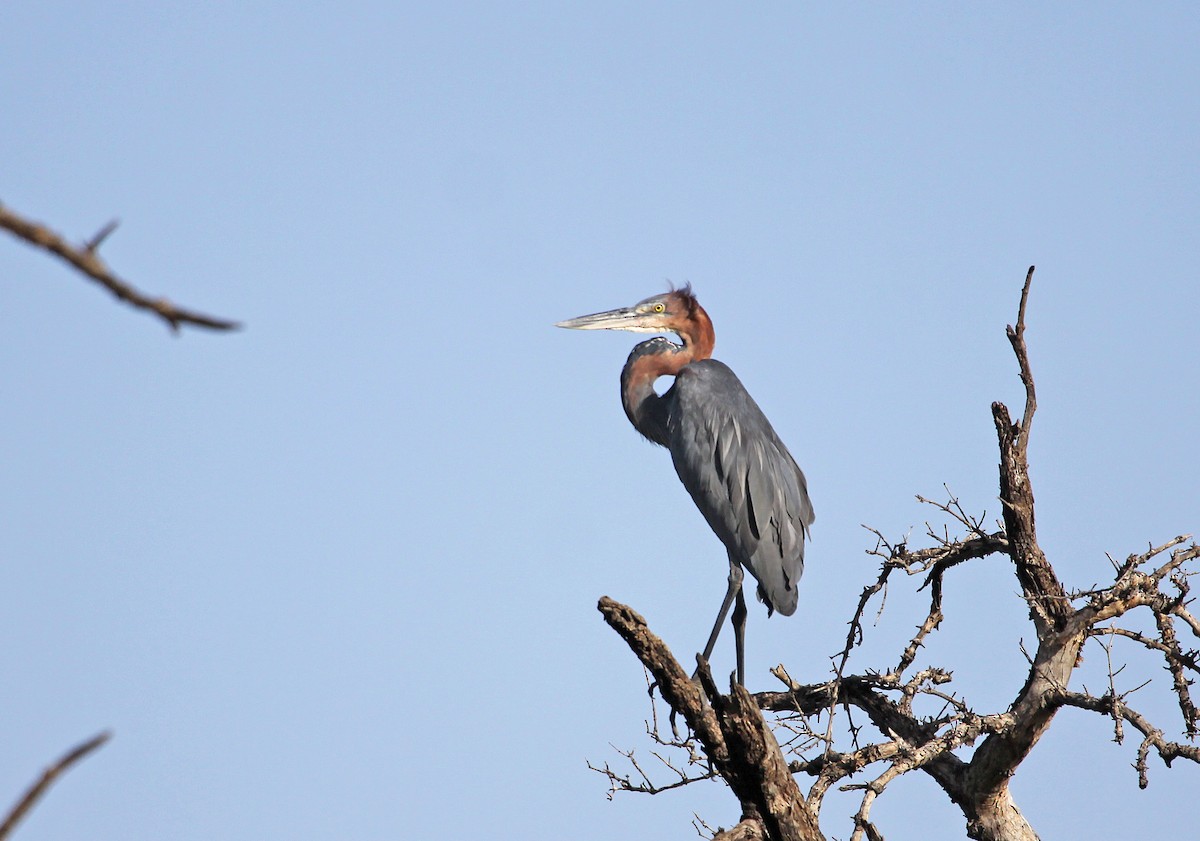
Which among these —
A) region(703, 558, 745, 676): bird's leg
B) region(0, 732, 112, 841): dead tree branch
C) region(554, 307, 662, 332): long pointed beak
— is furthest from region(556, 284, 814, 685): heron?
region(0, 732, 112, 841): dead tree branch

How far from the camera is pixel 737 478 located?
906 cm

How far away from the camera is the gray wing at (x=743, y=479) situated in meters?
8.85

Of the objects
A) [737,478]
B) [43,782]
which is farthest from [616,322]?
[43,782]

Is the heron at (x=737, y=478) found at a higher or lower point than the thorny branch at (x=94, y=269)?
higher

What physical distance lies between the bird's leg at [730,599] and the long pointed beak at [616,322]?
9.13ft

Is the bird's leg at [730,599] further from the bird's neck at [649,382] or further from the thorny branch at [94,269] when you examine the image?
the thorny branch at [94,269]

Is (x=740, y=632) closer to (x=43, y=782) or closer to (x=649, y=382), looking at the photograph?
(x=649, y=382)

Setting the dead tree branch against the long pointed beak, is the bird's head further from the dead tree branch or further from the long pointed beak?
the dead tree branch

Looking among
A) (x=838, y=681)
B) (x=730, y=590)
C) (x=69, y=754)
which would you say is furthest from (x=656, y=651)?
(x=69, y=754)

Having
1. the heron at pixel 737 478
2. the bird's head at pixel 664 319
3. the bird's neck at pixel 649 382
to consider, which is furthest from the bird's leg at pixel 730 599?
the bird's head at pixel 664 319

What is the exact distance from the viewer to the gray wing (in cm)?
885

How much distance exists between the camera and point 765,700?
7.20 meters

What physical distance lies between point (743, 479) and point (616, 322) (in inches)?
103

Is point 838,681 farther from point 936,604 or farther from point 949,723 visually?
point 936,604
